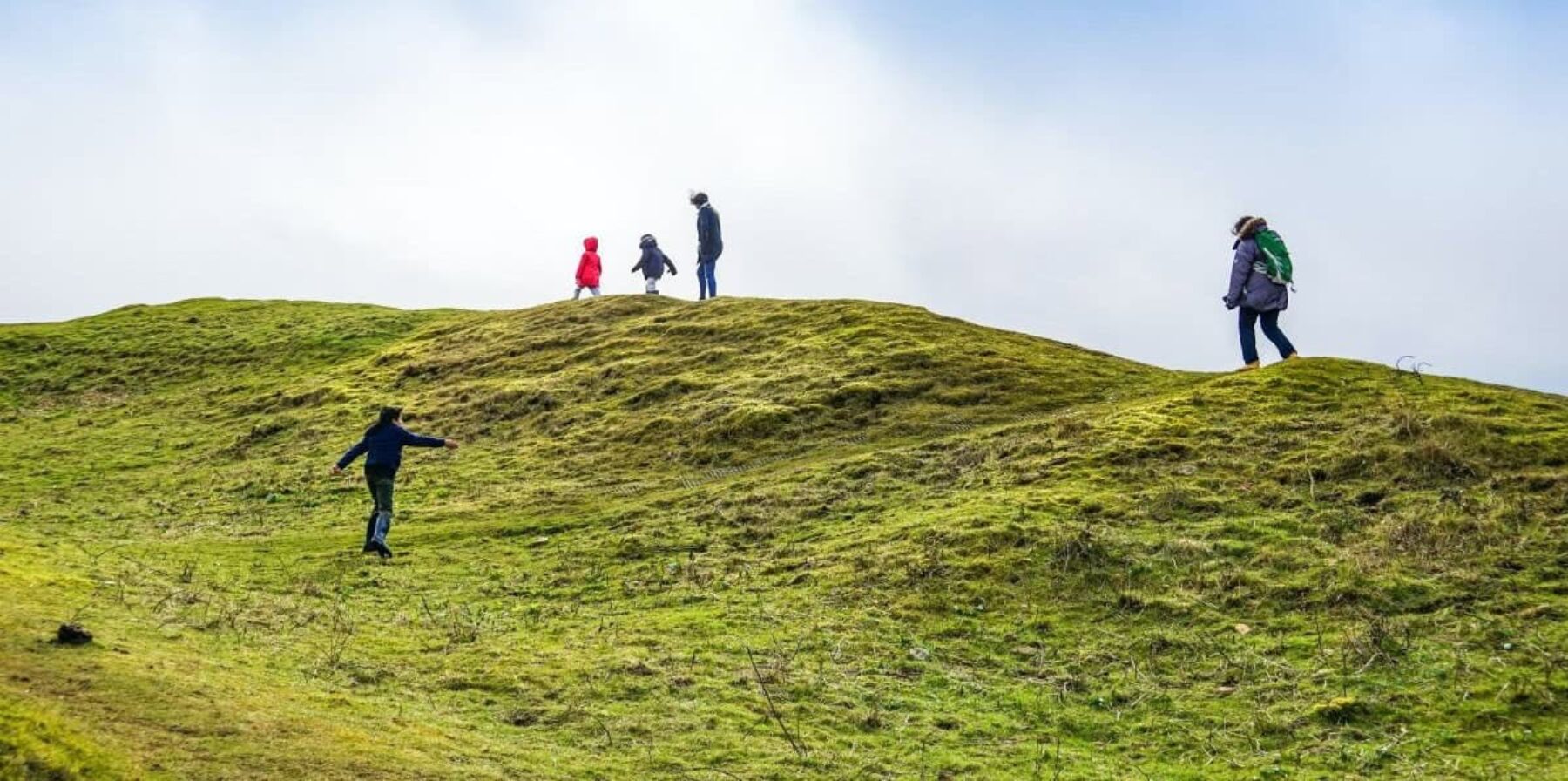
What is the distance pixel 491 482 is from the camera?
28.3 metres

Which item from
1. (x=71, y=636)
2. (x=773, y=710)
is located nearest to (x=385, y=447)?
(x=71, y=636)

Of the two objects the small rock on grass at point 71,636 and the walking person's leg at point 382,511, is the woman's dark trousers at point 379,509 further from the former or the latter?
the small rock on grass at point 71,636

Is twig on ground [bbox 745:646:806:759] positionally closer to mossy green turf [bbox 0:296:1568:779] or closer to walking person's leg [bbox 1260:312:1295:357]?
mossy green turf [bbox 0:296:1568:779]

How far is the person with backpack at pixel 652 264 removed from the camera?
42.4 metres

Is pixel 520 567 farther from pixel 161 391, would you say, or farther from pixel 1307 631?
pixel 161 391

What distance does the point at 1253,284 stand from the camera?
89.8 ft

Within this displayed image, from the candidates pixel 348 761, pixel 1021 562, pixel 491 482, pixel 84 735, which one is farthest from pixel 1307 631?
pixel 491 482

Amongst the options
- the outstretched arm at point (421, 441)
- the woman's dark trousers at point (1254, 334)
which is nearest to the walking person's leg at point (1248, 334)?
the woman's dark trousers at point (1254, 334)

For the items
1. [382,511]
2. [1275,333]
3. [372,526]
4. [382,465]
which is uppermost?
[1275,333]

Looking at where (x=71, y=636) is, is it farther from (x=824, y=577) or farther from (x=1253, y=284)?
(x=1253, y=284)

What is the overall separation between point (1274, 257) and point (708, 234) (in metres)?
16.9

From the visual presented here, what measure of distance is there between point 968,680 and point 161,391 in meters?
30.9

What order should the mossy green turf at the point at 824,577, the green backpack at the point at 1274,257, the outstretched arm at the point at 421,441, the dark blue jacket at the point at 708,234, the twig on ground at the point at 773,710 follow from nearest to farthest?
the mossy green turf at the point at 824,577 < the twig on ground at the point at 773,710 < the outstretched arm at the point at 421,441 < the green backpack at the point at 1274,257 < the dark blue jacket at the point at 708,234

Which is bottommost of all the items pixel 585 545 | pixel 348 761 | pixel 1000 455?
pixel 348 761
